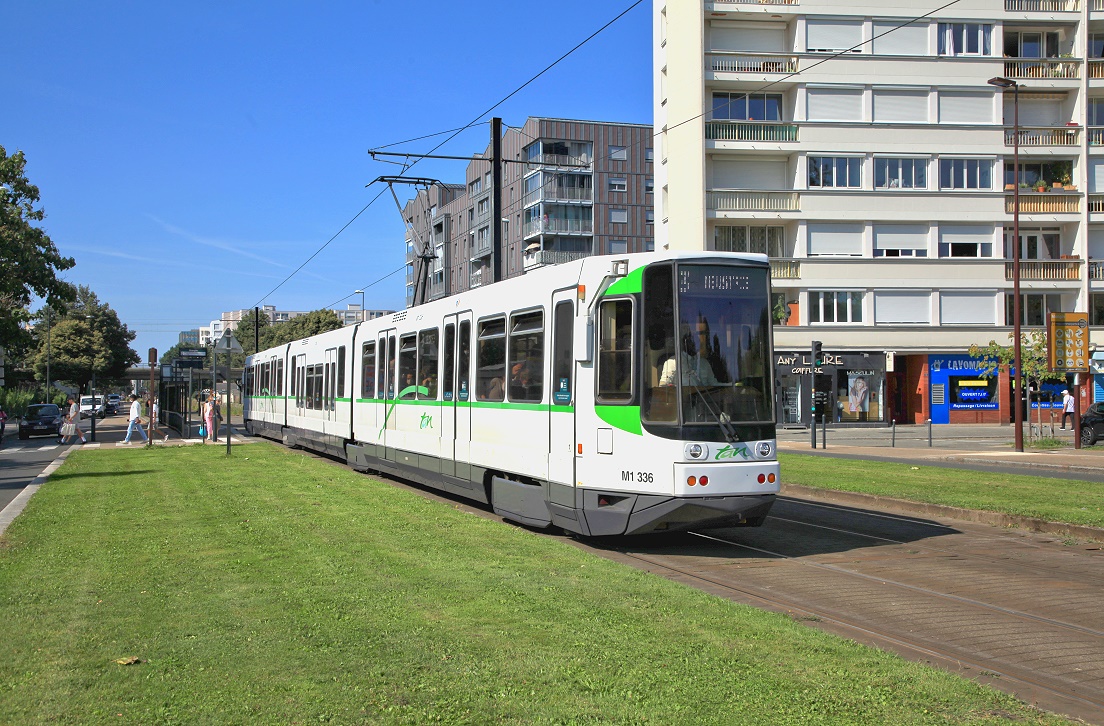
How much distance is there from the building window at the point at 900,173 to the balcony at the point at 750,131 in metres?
4.39

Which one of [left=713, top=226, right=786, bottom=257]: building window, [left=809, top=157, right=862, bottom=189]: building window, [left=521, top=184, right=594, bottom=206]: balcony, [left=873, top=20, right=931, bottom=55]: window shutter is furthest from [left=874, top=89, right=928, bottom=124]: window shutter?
[left=521, top=184, right=594, bottom=206]: balcony

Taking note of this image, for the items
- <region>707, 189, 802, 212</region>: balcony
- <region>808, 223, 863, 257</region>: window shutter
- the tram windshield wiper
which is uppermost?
<region>707, 189, 802, 212</region>: balcony

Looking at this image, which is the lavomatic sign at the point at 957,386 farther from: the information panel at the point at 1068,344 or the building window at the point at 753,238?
the information panel at the point at 1068,344

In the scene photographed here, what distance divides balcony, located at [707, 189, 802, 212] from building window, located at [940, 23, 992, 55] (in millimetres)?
10183

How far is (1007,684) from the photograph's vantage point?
579cm

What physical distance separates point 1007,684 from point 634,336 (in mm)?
5128

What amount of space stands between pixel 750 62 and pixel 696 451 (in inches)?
1573

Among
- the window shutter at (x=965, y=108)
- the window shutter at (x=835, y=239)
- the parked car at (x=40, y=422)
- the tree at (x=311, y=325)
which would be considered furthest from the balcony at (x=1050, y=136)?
the parked car at (x=40, y=422)

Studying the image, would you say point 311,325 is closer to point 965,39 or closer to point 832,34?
point 832,34

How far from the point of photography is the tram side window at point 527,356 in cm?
1159

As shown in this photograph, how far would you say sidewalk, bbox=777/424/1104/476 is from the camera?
76.4 feet

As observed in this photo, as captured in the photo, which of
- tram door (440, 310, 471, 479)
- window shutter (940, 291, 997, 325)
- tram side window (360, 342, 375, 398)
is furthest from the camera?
window shutter (940, 291, 997, 325)

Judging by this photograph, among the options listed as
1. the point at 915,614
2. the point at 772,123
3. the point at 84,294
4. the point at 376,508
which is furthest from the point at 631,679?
the point at 84,294

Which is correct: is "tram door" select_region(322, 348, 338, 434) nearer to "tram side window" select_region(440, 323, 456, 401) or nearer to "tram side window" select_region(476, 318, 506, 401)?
"tram side window" select_region(440, 323, 456, 401)
